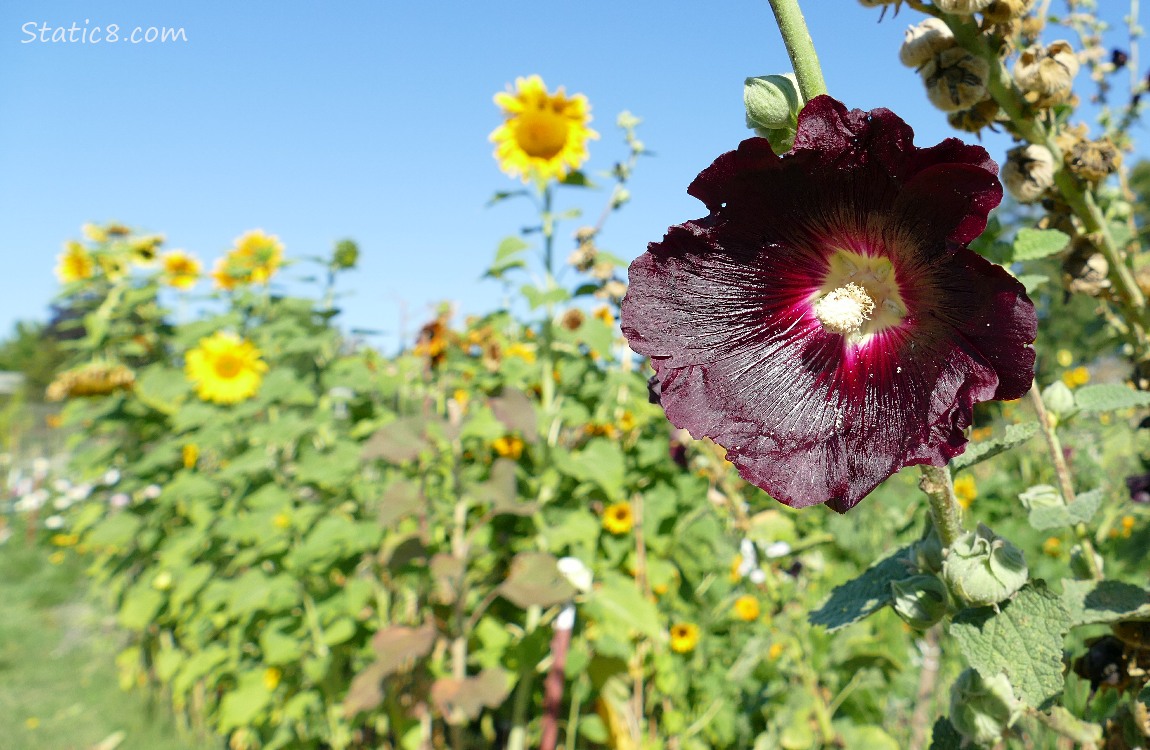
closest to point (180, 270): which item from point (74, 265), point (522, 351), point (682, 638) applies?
point (74, 265)

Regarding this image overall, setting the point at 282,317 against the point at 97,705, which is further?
the point at 97,705

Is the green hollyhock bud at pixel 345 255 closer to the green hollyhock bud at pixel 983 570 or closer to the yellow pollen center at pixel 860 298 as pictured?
the yellow pollen center at pixel 860 298

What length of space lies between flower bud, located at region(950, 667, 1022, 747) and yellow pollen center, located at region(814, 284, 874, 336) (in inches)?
13.3

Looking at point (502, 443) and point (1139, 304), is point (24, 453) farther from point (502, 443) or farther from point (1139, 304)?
point (1139, 304)

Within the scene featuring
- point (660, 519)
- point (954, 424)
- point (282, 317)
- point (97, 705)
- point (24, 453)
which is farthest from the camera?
point (24, 453)

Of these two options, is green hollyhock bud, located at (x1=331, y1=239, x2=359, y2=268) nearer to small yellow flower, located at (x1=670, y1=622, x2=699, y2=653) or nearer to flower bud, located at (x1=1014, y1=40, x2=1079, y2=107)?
small yellow flower, located at (x1=670, y1=622, x2=699, y2=653)

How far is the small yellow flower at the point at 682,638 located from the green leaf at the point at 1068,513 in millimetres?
1749

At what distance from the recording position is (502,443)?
2.43m

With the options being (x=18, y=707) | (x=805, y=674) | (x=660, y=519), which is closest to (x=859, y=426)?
(x=805, y=674)

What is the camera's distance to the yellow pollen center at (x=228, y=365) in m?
2.70

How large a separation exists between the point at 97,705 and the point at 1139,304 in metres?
4.21

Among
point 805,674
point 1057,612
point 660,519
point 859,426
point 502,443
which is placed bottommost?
point 805,674

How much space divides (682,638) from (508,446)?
80 cm

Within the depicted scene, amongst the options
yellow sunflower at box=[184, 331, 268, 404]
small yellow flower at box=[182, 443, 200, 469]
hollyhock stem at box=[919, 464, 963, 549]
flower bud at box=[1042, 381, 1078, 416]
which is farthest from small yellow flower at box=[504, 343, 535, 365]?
hollyhock stem at box=[919, 464, 963, 549]
